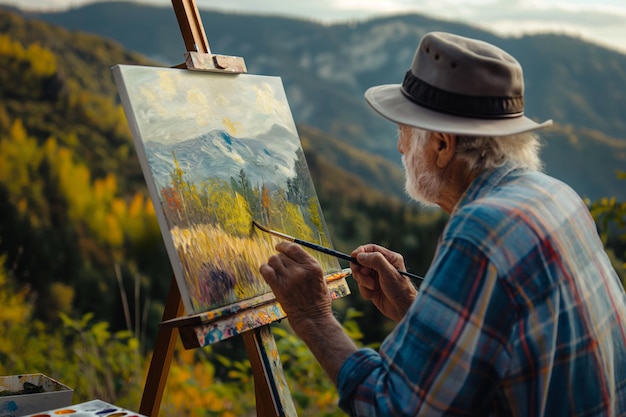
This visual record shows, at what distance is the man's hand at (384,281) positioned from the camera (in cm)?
181

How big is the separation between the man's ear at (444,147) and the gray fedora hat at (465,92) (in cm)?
4

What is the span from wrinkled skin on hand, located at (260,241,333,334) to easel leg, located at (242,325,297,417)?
0.24 metres

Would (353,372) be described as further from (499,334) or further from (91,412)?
(91,412)

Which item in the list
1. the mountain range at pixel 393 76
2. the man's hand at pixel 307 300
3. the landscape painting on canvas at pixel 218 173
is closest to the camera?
the man's hand at pixel 307 300

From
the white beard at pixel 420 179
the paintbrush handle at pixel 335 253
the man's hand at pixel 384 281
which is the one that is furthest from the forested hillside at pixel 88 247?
the white beard at pixel 420 179

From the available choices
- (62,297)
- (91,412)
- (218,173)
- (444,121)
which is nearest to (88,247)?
(62,297)

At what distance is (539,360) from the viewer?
3.81ft

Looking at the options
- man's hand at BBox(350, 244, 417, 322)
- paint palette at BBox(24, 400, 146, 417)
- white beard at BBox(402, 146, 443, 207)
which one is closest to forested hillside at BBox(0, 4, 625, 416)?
man's hand at BBox(350, 244, 417, 322)

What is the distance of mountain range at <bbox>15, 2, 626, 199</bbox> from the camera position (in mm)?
4793

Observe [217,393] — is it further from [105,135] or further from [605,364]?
[605,364]

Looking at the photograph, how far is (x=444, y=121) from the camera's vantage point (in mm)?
1350

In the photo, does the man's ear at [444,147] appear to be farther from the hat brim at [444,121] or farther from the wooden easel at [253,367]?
the wooden easel at [253,367]

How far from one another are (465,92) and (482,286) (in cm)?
43

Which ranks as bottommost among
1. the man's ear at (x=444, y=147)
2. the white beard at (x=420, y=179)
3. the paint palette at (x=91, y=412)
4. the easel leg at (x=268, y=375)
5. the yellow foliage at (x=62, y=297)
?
the yellow foliage at (x=62, y=297)
